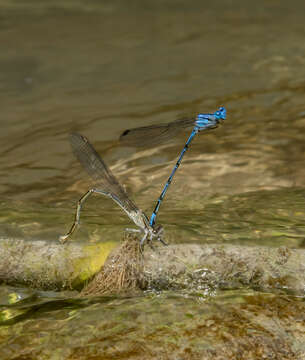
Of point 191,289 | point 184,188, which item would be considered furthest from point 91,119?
point 191,289

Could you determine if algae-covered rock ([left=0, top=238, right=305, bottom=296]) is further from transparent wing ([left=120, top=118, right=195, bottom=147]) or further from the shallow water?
transparent wing ([left=120, top=118, right=195, bottom=147])

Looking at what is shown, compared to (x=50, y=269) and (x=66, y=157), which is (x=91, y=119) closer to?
(x=66, y=157)

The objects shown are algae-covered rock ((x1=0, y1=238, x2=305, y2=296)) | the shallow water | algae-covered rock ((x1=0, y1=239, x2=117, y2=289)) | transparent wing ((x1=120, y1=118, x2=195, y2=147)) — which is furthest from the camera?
transparent wing ((x1=120, y1=118, x2=195, y2=147))

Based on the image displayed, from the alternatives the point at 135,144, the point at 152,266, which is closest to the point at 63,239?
the point at 152,266

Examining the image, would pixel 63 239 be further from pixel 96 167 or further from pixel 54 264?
pixel 96 167

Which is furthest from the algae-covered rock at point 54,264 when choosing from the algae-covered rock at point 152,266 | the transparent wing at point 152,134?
the transparent wing at point 152,134

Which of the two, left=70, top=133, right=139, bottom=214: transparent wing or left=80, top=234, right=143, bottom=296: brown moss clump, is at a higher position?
left=70, top=133, right=139, bottom=214: transparent wing

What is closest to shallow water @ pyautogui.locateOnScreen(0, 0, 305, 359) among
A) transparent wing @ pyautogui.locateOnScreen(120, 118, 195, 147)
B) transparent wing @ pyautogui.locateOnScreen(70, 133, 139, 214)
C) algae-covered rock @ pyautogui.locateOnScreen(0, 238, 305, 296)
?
algae-covered rock @ pyautogui.locateOnScreen(0, 238, 305, 296)

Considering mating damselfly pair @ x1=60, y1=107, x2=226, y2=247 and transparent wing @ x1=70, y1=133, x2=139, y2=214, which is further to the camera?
transparent wing @ x1=70, y1=133, x2=139, y2=214
